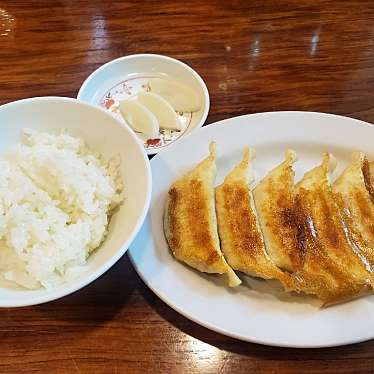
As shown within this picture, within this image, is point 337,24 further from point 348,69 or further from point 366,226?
point 366,226

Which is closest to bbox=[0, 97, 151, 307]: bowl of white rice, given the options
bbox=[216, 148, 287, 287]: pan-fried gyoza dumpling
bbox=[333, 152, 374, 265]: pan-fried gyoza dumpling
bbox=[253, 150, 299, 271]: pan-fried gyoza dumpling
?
bbox=[216, 148, 287, 287]: pan-fried gyoza dumpling

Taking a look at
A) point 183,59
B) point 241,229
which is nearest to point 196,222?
point 241,229

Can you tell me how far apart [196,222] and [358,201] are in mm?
591

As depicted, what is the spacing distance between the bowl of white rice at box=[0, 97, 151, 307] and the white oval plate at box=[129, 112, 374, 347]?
0.17m

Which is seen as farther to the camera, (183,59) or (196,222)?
(183,59)

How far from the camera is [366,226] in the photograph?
1.63 meters

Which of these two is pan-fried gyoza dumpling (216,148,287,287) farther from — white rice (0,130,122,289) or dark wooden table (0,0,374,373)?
white rice (0,130,122,289)

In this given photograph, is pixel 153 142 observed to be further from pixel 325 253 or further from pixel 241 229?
pixel 325 253

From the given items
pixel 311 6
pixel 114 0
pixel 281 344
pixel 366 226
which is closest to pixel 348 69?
pixel 311 6

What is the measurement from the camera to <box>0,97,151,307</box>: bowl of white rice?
1387mm

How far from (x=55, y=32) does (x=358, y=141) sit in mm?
1642

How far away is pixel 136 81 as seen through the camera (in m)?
2.33

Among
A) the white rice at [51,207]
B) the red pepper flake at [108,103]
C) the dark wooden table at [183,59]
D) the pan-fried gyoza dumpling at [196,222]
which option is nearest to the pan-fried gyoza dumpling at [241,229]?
the pan-fried gyoza dumpling at [196,222]

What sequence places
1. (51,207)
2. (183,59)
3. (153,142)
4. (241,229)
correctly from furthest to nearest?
1. (183,59)
2. (153,142)
3. (241,229)
4. (51,207)
